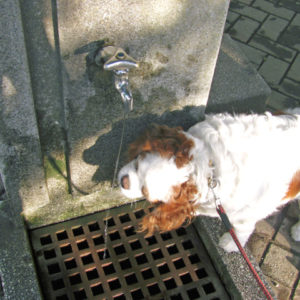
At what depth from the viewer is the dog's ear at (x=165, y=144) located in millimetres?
1817

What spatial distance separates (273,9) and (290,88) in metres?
1.32

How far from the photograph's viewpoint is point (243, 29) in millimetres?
4066

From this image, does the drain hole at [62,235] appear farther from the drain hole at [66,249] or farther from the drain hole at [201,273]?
the drain hole at [201,273]

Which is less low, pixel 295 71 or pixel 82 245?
pixel 295 71

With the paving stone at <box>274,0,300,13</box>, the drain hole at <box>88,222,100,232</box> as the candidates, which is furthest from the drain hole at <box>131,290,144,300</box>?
the paving stone at <box>274,0,300,13</box>

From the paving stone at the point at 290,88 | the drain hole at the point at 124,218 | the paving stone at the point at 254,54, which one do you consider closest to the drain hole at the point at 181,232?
the drain hole at the point at 124,218

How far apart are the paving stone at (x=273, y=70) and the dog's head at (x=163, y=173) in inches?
80.6

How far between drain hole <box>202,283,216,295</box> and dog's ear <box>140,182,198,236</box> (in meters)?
→ 0.44

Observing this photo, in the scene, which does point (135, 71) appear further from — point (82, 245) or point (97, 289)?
point (97, 289)

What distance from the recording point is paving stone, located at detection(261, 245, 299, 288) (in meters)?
2.40

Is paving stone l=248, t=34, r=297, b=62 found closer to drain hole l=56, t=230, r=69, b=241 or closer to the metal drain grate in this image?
the metal drain grate

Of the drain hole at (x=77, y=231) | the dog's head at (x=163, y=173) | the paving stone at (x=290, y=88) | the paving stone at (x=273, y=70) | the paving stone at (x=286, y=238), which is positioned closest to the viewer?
the dog's head at (x=163, y=173)

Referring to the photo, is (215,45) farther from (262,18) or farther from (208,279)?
(262,18)

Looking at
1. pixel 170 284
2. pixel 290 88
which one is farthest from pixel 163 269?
pixel 290 88
